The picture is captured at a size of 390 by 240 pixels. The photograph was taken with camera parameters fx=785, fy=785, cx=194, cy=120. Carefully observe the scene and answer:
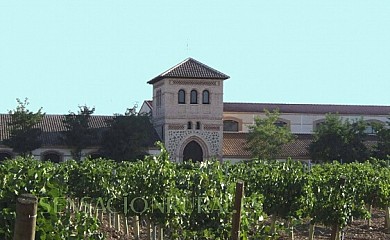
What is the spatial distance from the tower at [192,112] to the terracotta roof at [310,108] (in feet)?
19.7

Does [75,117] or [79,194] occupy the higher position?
[75,117]

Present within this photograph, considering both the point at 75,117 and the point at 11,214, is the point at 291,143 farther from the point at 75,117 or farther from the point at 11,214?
the point at 11,214

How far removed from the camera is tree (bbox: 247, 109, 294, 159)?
1850 inches

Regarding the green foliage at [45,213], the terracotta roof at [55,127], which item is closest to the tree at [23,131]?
the terracotta roof at [55,127]

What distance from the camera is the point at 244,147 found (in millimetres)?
49000

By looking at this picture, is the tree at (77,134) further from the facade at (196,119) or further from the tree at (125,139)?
the facade at (196,119)

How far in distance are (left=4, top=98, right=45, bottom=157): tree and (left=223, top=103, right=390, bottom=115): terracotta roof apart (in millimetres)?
14196

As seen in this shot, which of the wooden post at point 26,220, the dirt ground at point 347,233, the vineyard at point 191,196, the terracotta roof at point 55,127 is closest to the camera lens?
the wooden post at point 26,220

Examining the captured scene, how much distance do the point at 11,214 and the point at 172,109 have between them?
134 feet

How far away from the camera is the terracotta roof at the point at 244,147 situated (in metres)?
48.4

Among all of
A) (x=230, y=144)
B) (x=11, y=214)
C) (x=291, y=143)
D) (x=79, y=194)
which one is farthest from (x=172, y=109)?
(x=11, y=214)

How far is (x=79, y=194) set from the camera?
773 inches

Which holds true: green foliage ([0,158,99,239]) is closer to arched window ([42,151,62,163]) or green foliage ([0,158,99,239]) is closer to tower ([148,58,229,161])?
arched window ([42,151,62,163])

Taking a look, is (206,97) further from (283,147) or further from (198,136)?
(283,147)
